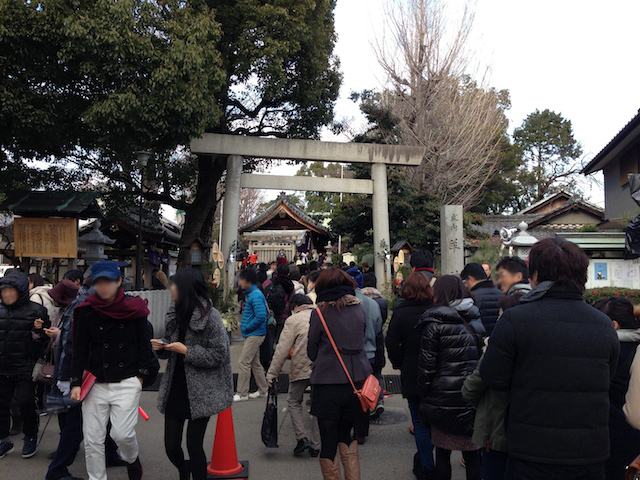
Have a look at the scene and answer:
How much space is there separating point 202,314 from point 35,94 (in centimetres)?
761

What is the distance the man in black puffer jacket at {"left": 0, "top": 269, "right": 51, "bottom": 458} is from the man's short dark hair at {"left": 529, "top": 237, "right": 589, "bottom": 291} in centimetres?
440

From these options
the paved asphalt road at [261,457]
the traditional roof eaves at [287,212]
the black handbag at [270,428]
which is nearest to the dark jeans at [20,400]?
the paved asphalt road at [261,457]

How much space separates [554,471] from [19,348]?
4568 millimetres

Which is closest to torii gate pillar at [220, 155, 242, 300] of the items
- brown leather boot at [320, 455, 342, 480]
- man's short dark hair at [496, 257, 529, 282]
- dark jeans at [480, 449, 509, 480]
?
man's short dark hair at [496, 257, 529, 282]

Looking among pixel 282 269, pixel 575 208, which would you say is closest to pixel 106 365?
pixel 282 269

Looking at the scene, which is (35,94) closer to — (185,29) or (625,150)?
(185,29)

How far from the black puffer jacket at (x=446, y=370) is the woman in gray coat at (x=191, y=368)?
4.78ft

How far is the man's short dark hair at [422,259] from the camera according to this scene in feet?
18.4

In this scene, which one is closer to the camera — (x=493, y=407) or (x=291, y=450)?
(x=493, y=407)

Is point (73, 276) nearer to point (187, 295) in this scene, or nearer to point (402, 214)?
point (187, 295)

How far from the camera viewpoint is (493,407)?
2658 mm

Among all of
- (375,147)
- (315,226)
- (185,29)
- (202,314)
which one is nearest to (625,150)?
(375,147)

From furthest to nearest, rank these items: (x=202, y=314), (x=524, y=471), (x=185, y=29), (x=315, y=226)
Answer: (x=315, y=226), (x=185, y=29), (x=202, y=314), (x=524, y=471)

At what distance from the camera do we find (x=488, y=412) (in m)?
2.69
